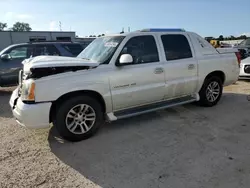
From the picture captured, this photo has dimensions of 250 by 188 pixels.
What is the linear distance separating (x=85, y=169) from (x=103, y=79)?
5.09 ft

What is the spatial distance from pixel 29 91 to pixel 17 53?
16.9 ft

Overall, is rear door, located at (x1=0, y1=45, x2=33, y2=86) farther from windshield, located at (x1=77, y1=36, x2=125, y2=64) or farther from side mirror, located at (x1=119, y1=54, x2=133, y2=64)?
side mirror, located at (x1=119, y1=54, x2=133, y2=64)

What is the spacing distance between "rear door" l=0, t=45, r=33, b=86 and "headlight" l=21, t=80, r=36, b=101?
15.4ft

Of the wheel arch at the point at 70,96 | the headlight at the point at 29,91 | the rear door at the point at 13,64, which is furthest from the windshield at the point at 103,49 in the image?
the rear door at the point at 13,64

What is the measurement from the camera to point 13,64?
7898mm

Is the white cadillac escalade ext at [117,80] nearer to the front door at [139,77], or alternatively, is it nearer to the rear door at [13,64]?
the front door at [139,77]

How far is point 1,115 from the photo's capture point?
5582 millimetres

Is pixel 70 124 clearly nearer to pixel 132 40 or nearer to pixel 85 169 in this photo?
pixel 85 169

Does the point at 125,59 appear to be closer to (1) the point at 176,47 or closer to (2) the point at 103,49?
(2) the point at 103,49

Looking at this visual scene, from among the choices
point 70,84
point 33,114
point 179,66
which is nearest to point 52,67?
point 70,84

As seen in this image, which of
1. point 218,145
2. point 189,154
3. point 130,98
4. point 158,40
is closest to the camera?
point 189,154

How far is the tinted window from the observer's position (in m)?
7.98

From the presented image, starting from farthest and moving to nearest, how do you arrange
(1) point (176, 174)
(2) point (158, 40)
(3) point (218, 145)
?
(2) point (158, 40), (3) point (218, 145), (1) point (176, 174)

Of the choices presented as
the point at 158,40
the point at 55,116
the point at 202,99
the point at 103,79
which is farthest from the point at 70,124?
the point at 202,99
